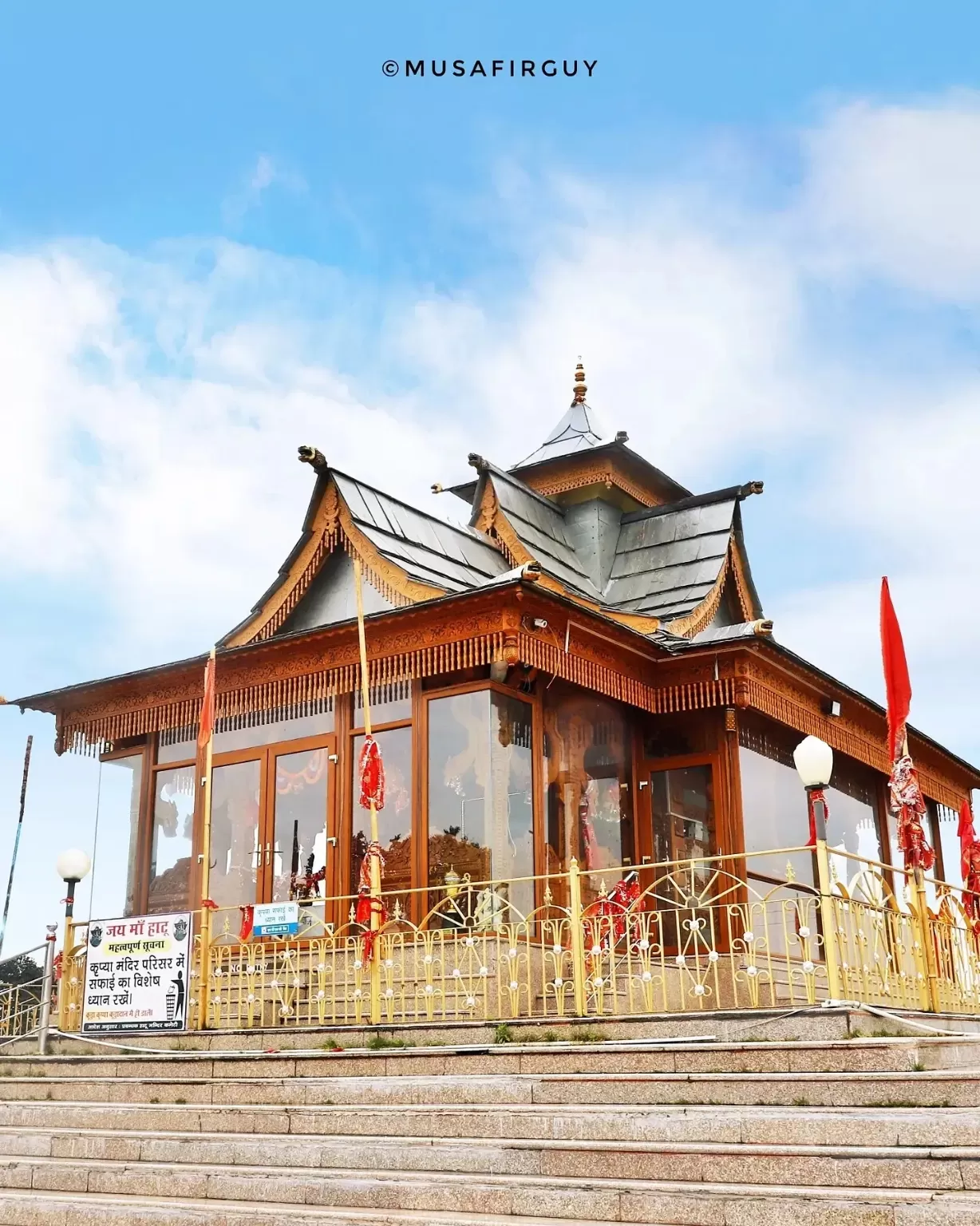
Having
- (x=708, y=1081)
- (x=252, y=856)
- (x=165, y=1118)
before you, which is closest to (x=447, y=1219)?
(x=708, y=1081)

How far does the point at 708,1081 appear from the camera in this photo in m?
7.79

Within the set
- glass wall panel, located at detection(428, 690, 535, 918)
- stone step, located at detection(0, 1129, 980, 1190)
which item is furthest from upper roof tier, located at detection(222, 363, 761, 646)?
stone step, located at detection(0, 1129, 980, 1190)

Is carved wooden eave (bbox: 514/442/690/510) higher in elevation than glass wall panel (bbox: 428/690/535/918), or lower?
higher

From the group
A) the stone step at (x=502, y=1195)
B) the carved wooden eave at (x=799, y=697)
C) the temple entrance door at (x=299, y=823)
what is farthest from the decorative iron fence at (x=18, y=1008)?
the carved wooden eave at (x=799, y=697)

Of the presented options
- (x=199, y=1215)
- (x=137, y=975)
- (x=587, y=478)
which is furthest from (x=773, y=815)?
(x=199, y=1215)

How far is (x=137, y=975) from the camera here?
1202 centimetres

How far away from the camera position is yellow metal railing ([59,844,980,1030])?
9.91 metres

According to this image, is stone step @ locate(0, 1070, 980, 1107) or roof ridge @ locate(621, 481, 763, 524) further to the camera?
roof ridge @ locate(621, 481, 763, 524)

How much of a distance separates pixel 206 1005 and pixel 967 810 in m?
12.6

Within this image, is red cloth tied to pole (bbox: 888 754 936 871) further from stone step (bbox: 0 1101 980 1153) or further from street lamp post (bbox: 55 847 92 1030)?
street lamp post (bbox: 55 847 92 1030)

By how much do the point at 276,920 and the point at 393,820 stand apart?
205 cm

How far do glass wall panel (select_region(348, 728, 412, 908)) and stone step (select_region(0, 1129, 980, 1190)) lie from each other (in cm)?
486

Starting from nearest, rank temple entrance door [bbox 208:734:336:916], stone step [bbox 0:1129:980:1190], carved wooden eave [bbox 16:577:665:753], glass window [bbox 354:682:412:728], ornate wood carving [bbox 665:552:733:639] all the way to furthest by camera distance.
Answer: stone step [bbox 0:1129:980:1190] < carved wooden eave [bbox 16:577:665:753] < glass window [bbox 354:682:412:728] < temple entrance door [bbox 208:734:336:916] < ornate wood carving [bbox 665:552:733:639]

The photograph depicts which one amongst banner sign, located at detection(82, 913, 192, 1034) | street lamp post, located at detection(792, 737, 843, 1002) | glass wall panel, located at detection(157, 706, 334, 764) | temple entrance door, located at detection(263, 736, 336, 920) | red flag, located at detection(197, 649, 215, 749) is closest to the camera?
street lamp post, located at detection(792, 737, 843, 1002)
